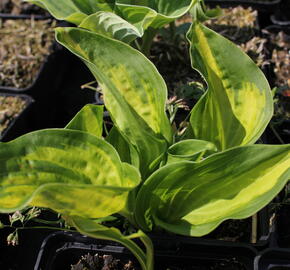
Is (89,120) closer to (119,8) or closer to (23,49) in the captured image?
(119,8)

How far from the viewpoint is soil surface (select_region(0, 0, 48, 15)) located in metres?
1.88

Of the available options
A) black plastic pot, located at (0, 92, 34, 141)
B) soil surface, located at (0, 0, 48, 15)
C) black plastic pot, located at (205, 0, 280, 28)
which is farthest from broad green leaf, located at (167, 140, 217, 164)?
soil surface, located at (0, 0, 48, 15)

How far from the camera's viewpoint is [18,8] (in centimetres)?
189

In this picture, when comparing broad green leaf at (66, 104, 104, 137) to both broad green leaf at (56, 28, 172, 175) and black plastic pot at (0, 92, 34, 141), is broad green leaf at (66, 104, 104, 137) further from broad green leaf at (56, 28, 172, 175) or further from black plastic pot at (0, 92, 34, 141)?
black plastic pot at (0, 92, 34, 141)

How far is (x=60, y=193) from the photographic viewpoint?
0.66 meters

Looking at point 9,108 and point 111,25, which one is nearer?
point 111,25

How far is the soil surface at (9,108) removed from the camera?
140 cm

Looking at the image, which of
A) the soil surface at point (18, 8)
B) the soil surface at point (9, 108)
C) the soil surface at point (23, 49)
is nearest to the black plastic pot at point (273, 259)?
the soil surface at point (9, 108)

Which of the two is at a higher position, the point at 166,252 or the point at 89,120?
the point at 89,120

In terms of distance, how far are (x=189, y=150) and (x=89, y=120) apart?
0.68 feet

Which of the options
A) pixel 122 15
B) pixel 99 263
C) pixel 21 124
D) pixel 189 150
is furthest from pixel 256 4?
pixel 99 263

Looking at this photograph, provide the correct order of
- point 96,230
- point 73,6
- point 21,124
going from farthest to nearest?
point 21,124 < point 73,6 < point 96,230

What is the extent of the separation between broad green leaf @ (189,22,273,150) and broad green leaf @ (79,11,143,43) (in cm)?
20

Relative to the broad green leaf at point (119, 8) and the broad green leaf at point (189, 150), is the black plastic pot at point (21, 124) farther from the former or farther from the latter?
the broad green leaf at point (189, 150)
